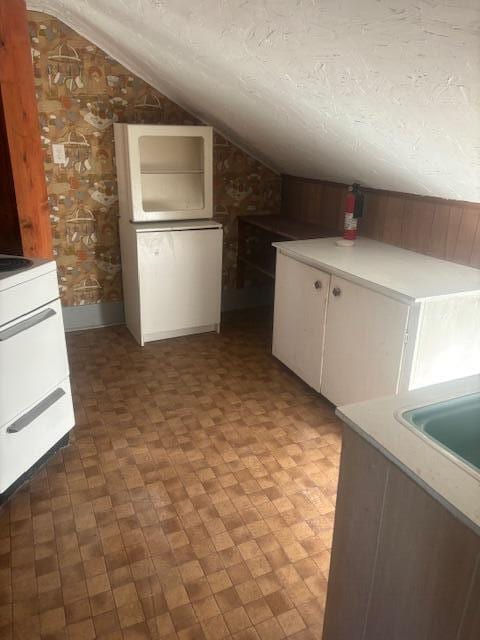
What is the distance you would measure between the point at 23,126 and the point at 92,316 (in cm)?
175

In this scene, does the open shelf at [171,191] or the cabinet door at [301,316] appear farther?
the open shelf at [171,191]

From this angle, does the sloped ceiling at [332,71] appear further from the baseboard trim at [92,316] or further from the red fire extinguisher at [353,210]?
the baseboard trim at [92,316]

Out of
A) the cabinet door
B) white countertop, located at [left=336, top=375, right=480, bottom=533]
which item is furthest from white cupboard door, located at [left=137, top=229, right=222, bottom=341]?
white countertop, located at [left=336, top=375, right=480, bottom=533]

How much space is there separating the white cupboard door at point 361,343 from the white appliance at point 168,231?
3.94 feet

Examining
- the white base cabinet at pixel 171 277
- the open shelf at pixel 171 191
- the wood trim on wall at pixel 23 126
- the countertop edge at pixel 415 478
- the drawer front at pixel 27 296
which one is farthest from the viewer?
the open shelf at pixel 171 191

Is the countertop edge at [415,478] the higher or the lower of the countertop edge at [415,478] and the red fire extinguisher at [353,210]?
the lower

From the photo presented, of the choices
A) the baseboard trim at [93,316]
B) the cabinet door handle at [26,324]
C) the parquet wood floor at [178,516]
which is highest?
the cabinet door handle at [26,324]

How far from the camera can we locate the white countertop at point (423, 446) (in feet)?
2.72

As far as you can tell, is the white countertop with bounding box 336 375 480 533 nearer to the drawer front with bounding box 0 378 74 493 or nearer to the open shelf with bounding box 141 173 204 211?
the drawer front with bounding box 0 378 74 493

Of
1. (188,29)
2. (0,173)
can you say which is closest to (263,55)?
(188,29)

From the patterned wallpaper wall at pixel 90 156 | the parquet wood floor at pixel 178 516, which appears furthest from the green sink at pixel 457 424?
the patterned wallpaper wall at pixel 90 156

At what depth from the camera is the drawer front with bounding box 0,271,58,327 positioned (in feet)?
5.59

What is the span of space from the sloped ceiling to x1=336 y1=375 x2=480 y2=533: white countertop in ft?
2.51

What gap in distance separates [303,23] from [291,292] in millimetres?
1528
